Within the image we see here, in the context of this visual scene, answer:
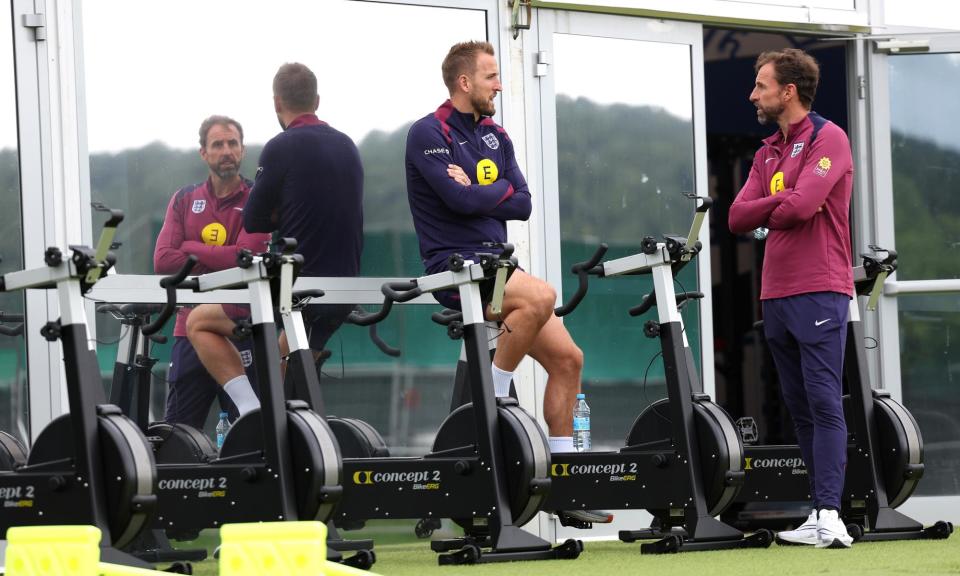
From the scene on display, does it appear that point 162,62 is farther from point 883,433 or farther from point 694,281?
point 883,433

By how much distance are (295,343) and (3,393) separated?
1.28 meters

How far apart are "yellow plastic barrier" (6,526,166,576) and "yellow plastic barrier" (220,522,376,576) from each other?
29 cm

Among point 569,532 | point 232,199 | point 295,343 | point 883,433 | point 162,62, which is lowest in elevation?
point 569,532

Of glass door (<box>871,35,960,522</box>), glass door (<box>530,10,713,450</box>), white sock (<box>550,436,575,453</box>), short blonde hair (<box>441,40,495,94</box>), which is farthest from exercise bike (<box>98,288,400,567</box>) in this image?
glass door (<box>871,35,960,522</box>)

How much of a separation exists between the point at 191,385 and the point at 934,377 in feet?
12.1

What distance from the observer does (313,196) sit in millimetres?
6457

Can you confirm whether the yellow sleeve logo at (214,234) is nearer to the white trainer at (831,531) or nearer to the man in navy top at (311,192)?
the man in navy top at (311,192)

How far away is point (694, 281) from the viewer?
7488 millimetres

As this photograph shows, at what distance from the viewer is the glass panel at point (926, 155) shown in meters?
7.78

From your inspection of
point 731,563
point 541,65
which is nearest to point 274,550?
point 731,563

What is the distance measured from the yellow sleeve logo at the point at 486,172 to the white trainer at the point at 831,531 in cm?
175

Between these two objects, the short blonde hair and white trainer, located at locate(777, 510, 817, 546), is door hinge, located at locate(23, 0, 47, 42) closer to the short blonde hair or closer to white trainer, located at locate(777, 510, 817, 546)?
the short blonde hair

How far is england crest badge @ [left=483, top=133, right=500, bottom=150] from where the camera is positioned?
6.15 metres

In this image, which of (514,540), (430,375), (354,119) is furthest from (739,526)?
(354,119)
